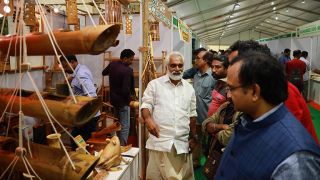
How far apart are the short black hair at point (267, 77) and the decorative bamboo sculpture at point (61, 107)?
1.70 ft

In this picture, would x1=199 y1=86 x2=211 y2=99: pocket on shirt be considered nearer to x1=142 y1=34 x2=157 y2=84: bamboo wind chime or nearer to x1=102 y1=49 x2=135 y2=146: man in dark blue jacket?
x1=142 y1=34 x2=157 y2=84: bamboo wind chime

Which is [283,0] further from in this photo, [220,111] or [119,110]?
[220,111]

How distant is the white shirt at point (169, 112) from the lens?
8.02ft

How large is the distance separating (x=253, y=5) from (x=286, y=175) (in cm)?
1130

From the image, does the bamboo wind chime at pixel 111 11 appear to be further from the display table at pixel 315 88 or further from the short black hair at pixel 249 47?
the display table at pixel 315 88

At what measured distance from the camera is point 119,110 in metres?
4.33

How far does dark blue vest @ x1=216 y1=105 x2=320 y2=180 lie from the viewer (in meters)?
0.91

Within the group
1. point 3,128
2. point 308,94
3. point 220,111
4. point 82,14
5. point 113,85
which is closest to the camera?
point 3,128

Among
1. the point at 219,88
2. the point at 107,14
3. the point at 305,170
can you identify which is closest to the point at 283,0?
the point at 219,88

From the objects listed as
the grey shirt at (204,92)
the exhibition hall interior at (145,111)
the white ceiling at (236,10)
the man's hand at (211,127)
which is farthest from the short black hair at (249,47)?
the white ceiling at (236,10)

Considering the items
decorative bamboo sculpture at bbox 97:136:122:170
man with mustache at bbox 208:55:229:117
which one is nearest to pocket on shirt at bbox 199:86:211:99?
man with mustache at bbox 208:55:229:117

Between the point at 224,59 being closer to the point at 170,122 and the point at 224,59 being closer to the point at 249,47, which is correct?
the point at 170,122

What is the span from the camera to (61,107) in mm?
802

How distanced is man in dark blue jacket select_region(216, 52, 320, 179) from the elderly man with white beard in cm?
132
